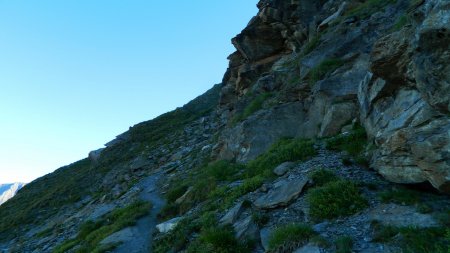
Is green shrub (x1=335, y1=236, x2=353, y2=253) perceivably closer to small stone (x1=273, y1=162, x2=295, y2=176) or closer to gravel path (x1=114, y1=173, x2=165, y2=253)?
small stone (x1=273, y1=162, x2=295, y2=176)

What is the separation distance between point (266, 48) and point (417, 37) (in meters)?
26.9

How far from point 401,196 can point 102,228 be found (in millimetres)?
15343

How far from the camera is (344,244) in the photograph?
876cm

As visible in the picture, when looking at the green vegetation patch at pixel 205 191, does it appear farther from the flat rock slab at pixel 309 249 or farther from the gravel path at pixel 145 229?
the flat rock slab at pixel 309 249

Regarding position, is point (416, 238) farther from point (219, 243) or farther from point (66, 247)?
point (66, 247)

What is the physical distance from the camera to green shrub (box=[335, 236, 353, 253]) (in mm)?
8578

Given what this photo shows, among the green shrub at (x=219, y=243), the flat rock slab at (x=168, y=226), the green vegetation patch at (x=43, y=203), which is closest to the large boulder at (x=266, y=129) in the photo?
the flat rock slab at (x=168, y=226)

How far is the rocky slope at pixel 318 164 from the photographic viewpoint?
9695 millimetres

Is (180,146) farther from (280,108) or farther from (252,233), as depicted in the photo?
(252,233)

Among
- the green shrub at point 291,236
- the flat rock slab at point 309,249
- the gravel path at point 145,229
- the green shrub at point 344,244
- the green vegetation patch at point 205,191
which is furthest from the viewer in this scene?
the green vegetation patch at point 205,191

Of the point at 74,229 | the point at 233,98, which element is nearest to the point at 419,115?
the point at 74,229

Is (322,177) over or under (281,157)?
under

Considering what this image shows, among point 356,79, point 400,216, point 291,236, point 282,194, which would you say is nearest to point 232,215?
point 282,194

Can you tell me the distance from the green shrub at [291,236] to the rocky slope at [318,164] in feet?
0.11
